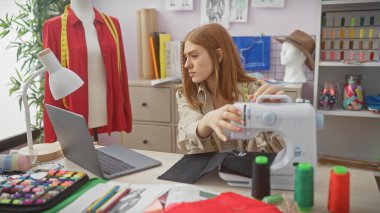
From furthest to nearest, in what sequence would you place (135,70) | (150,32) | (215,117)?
(135,70) → (150,32) → (215,117)

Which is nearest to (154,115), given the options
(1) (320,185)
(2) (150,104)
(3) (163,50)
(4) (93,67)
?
(2) (150,104)

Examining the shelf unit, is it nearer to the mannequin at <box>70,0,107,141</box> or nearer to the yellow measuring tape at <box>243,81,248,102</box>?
the yellow measuring tape at <box>243,81,248,102</box>

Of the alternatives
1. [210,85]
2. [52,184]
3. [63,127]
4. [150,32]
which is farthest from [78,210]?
[150,32]

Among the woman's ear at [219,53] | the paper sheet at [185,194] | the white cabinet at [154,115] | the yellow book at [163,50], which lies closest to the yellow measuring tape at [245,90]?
the woman's ear at [219,53]

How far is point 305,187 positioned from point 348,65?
1.62m

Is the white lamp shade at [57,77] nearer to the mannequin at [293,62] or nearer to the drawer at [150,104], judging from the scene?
the drawer at [150,104]

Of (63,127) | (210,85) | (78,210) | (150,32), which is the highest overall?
(150,32)

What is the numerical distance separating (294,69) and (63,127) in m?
1.79

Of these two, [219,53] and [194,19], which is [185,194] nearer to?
[219,53]

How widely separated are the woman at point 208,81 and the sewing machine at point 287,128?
391 millimetres

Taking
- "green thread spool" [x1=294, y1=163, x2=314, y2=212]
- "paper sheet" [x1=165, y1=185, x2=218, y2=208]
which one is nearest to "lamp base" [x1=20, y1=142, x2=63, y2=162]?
"paper sheet" [x1=165, y1=185, x2=218, y2=208]

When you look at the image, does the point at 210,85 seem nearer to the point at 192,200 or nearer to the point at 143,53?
the point at 192,200

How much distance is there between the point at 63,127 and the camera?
1.37 metres

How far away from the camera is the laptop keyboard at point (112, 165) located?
134 cm
